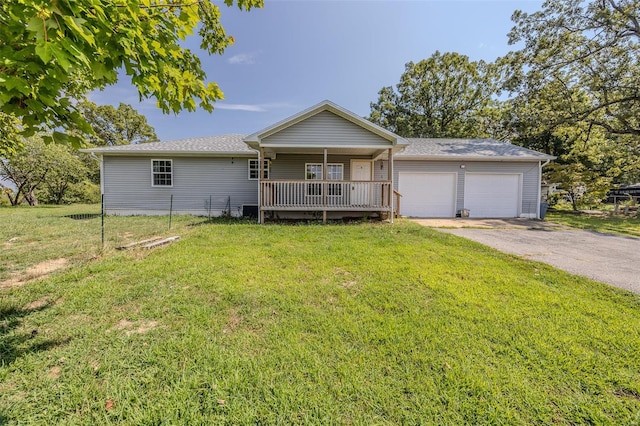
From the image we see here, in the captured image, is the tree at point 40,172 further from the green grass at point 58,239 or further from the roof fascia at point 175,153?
the green grass at point 58,239

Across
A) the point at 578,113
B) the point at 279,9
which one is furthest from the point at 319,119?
the point at 578,113

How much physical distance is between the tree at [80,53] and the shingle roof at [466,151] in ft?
33.7

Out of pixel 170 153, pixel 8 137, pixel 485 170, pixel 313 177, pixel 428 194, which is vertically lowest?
pixel 428 194

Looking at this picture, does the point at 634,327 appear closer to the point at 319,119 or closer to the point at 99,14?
the point at 99,14

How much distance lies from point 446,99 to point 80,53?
27.7m

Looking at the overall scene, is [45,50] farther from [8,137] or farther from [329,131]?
[329,131]

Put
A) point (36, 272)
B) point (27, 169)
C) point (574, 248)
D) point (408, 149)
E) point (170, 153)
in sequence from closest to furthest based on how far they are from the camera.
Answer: point (36, 272) → point (574, 248) → point (170, 153) → point (408, 149) → point (27, 169)

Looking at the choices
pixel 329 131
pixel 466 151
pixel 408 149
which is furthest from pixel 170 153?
pixel 466 151

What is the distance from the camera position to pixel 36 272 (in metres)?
4.30

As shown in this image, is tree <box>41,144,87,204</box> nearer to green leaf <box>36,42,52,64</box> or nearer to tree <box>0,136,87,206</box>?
tree <box>0,136,87,206</box>

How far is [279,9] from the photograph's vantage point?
32.1 feet

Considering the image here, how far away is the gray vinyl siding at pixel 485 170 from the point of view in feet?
39.0

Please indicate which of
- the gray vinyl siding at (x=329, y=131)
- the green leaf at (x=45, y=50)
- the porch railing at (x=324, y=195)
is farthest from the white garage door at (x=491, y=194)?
the green leaf at (x=45, y=50)

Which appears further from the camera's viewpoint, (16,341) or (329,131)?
(329,131)
